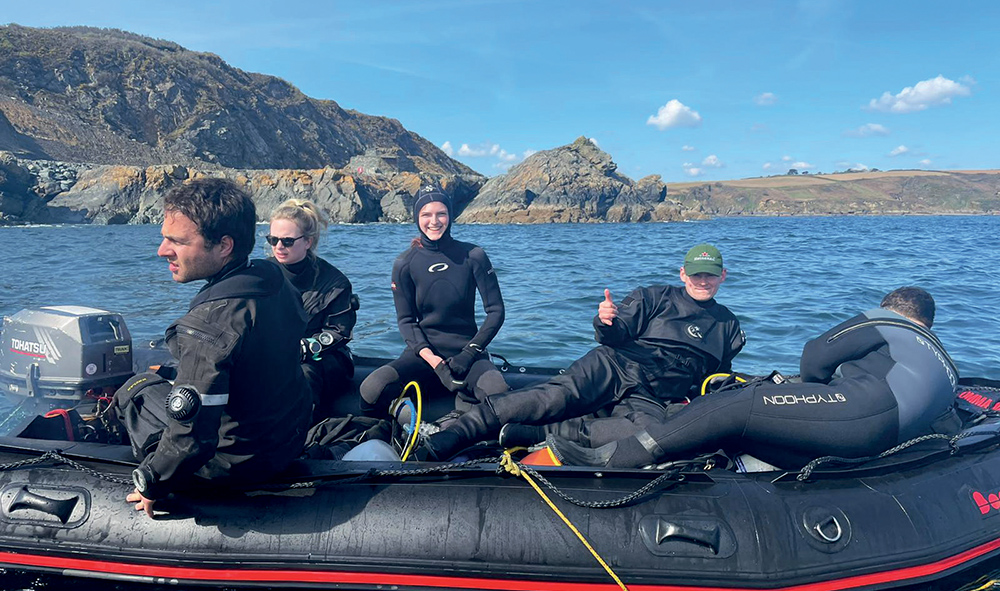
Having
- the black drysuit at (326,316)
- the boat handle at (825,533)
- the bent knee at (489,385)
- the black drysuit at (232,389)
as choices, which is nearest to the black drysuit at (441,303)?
the bent knee at (489,385)

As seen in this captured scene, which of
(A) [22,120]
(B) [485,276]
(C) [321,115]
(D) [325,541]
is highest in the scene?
(C) [321,115]

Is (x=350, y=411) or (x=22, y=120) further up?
(x=22, y=120)

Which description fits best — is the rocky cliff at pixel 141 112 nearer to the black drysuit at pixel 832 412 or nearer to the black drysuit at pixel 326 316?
the black drysuit at pixel 326 316

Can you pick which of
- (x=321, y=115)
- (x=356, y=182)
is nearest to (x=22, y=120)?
(x=356, y=182)

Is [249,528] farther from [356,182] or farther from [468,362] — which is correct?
[356,182]

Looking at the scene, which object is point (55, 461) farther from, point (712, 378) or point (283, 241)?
point (712, 378)

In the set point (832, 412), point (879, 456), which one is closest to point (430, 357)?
point (832, 412)

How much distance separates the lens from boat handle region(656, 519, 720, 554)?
2.65m

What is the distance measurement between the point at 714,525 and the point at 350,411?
8.07 feet

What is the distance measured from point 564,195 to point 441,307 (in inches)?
2340

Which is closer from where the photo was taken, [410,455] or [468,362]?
[410,455]

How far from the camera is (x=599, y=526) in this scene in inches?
106

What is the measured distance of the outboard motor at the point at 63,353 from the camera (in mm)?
3814

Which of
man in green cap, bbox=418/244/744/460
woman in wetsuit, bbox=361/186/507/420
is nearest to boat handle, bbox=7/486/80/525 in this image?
man in green cap, bbox=418/244/744/460
